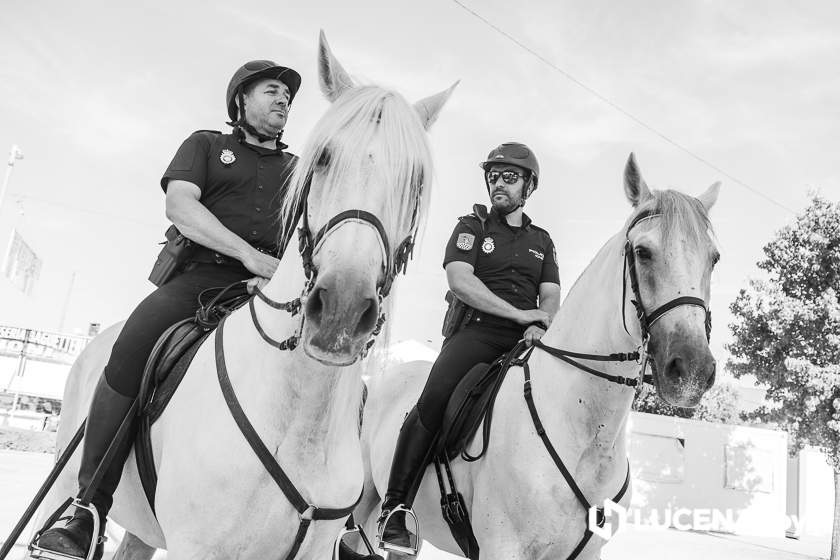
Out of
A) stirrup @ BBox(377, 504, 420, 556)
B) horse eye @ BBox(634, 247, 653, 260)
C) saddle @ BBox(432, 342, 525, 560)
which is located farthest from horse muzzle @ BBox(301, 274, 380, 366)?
stirrup @ BBox(377, 504, 420, 556)

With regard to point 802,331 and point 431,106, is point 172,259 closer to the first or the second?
point 431,106

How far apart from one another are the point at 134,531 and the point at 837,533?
56.6 ft

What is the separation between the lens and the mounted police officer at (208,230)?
9.66 feet

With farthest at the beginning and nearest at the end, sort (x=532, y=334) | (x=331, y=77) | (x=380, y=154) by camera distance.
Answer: (x=532, y=334)
(x=331, y=77)
(x=380, y=154)

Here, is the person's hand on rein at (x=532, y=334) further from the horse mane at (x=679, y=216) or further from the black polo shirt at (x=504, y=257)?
the horse mane at (x=679, y=216)

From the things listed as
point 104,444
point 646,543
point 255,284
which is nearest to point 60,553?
point 104,444

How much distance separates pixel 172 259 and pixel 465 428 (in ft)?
7.75

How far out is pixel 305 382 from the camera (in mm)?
2475

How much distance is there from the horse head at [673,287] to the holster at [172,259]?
252 centimetres

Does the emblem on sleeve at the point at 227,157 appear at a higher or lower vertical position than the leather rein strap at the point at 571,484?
higher

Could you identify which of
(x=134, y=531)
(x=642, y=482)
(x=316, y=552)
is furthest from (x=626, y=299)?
(x=642, y=482)

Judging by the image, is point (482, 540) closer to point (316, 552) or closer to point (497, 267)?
point (316, 552)

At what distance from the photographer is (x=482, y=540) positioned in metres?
4.02

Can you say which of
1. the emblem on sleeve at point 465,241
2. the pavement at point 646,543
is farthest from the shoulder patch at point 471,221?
the pavement at point 646,543
